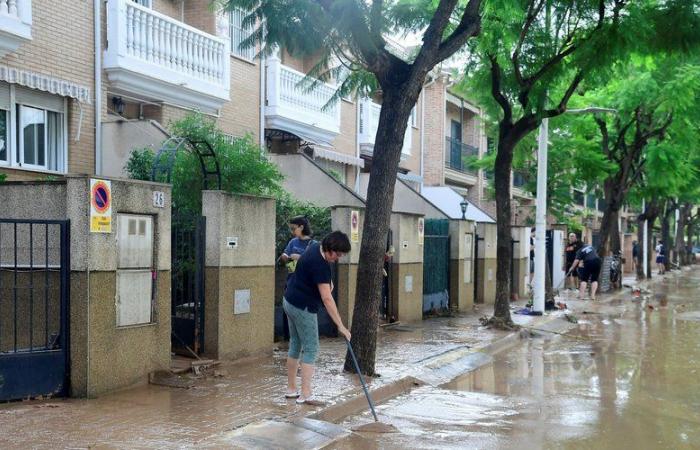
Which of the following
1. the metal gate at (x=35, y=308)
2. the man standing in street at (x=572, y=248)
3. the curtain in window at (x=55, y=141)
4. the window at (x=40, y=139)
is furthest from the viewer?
the man standing in street at (x=572, y=248)

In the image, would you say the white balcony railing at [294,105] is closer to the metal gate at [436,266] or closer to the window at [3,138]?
the metal gate at [436,266]

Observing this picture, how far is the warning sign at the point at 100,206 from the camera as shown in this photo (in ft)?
25.4

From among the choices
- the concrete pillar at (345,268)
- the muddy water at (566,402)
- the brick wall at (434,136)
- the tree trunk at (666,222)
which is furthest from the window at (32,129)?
the tree trunk at (666,222)

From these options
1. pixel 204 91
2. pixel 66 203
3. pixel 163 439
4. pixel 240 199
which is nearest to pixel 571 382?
pixel 240 199

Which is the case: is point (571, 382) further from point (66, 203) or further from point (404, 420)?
point (66, 203)

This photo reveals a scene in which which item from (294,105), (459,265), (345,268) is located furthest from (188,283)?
(459,265)

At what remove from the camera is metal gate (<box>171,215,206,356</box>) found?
9797mm

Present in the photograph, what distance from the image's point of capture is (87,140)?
1332 centimetres

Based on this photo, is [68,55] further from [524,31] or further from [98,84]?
[524,31]

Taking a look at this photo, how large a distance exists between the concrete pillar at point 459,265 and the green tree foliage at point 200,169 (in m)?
6.44

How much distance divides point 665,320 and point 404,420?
13.1 meters

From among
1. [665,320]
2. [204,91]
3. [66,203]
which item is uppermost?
[204,91]

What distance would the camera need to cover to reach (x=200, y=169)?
1175 centimetres

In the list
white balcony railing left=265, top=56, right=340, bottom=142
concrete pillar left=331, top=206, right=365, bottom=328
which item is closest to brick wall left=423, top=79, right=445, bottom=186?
white balcony railing left=265, top=56, right=340, bottom=142
